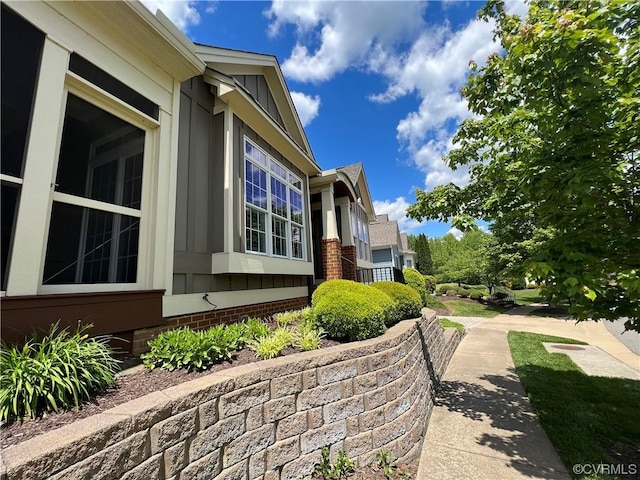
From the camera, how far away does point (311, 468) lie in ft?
9.98

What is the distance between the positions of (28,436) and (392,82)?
12479 millimetres

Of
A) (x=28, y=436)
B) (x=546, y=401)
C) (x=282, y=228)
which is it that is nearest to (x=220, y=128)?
(x=282, y=228)

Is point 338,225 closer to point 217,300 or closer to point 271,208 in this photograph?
point 271,208

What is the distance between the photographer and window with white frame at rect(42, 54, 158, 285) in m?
3.22

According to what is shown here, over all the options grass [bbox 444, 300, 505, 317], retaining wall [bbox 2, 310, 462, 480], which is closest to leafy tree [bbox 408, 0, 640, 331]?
retaining wall [bbox 2, 310, 462, 480]

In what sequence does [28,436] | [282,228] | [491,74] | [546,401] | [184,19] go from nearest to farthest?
[28,436]
[491,74]
[184,19]
[546,401]
[282,228]

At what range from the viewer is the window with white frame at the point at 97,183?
3225 mm

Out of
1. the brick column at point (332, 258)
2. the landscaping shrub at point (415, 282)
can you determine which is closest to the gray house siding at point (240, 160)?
the brick column at point (332, 258)

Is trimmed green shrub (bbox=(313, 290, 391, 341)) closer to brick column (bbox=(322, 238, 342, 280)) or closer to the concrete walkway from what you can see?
the concrete walkway

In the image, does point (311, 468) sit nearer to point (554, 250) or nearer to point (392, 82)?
point (554, 250)

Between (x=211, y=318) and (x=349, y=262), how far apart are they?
647 cm

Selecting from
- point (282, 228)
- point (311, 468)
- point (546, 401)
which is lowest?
point (546, 401)

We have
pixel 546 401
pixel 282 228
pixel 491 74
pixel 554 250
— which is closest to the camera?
pixel 554 250

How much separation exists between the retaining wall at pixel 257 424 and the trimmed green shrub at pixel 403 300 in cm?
125
